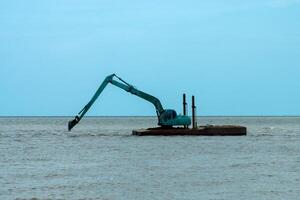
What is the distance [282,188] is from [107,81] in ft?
185

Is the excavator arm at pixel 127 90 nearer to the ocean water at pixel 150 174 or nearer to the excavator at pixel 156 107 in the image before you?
the excavator at pixel 156 107

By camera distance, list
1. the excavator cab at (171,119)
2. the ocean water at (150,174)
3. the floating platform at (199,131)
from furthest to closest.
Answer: the floating platform at (199,131) < the excavator cab at (171,119) < the ocean water at (150,174)

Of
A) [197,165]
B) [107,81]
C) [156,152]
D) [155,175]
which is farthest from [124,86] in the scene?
[155,175]

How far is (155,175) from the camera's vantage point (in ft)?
150

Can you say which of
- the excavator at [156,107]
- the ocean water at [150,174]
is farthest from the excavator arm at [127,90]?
the ocean water at [150,174]

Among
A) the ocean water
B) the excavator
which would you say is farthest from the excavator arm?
the ocean water

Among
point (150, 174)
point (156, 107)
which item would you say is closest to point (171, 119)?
point (156, 107)

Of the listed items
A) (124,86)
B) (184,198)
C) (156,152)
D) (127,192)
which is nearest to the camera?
(184,198)

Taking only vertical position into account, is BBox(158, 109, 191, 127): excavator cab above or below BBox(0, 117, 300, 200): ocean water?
above

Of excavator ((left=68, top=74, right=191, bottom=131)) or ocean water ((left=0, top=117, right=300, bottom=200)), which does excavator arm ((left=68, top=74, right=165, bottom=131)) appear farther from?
ocean water ((left=0, top=117, right=300, bottom=200))

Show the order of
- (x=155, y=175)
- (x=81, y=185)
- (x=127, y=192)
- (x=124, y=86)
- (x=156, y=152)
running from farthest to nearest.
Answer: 1. (x=124, y=86)
2. (x=156, y=152)
3. (x=155, y=175)
4. (x=81, y=185)
5. (x=127, y=192)

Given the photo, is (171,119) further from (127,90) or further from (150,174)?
(150,174)

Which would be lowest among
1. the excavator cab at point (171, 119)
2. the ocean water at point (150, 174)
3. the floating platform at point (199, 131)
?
the ocean water at point (150, 174)

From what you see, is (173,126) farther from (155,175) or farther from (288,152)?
(155,175)
